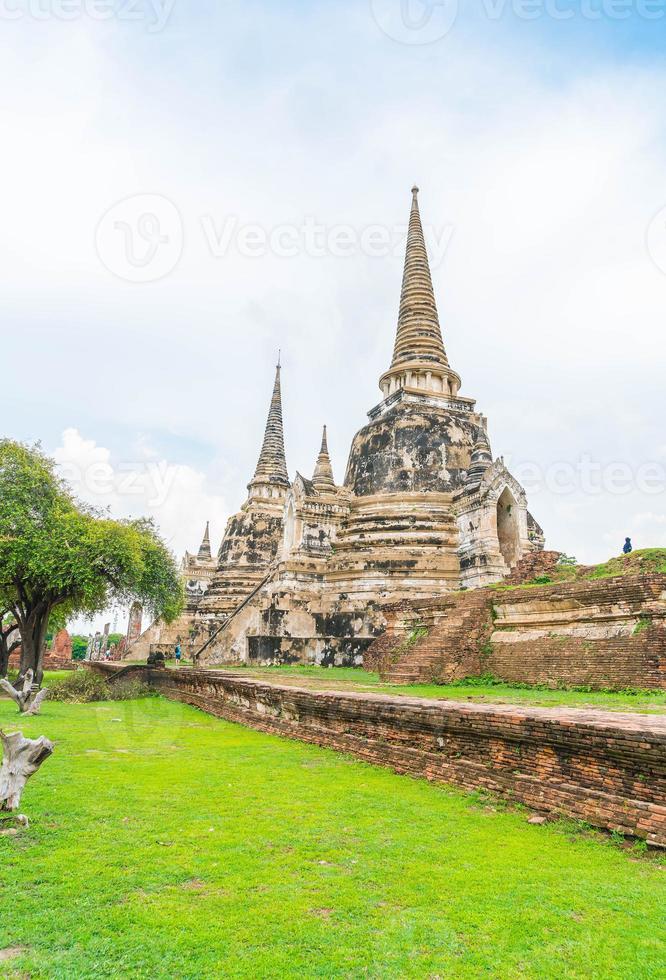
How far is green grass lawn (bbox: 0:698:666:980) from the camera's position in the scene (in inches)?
134

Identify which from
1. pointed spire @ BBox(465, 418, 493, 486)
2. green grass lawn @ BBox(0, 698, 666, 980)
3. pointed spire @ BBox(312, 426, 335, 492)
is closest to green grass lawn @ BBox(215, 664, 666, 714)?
green grass lawn @ BBox(0, 698, 666, 980)

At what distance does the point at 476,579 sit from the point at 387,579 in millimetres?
3416

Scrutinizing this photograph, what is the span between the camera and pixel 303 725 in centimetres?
1055

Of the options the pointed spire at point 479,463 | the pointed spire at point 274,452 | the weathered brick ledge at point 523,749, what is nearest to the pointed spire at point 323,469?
the pointed spire at point 479,463

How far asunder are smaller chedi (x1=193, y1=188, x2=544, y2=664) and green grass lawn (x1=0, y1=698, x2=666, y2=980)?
14.8m

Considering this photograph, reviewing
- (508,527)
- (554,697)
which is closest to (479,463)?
(508,527)

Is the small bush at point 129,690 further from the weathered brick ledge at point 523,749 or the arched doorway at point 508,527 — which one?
the arched doorway at point 508,527

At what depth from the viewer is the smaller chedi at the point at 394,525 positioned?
24.2 metres

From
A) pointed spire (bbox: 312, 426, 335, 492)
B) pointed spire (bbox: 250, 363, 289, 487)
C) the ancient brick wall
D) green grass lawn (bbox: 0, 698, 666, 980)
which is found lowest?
green grass lawn (bbox: 0, 698, 666, 980)

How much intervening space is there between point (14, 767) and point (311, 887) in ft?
10.4

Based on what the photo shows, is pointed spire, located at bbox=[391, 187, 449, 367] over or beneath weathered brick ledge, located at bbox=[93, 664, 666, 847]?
over

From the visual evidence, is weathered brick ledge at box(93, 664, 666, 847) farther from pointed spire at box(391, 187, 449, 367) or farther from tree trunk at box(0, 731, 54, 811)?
pointed spire at box(391, 187, 449, 367)

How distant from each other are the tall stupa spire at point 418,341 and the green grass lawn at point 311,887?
26.1m

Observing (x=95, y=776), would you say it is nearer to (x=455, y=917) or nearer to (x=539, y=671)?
(x=455, y=917)
